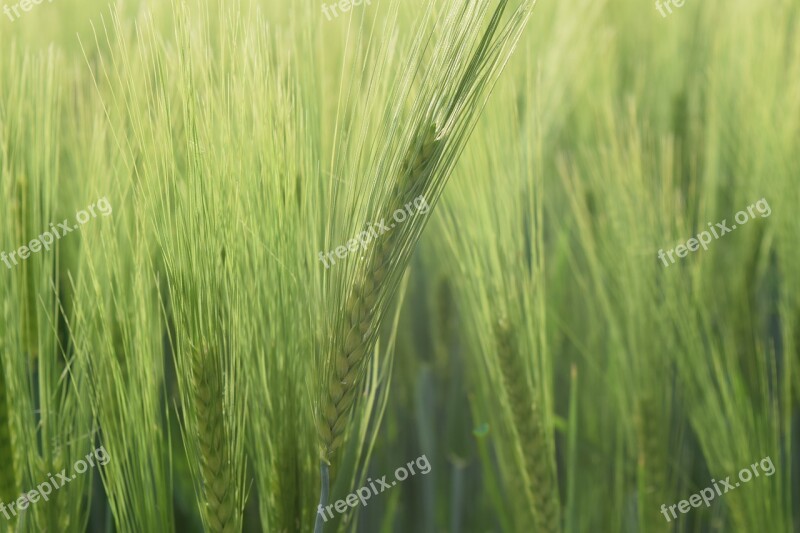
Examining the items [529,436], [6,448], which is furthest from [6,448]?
[529,436]

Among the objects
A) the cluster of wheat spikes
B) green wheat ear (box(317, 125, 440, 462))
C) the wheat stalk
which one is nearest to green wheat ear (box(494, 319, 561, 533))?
the cluster of wheat spikes

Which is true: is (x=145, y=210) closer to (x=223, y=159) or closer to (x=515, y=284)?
(x=223, y=159)

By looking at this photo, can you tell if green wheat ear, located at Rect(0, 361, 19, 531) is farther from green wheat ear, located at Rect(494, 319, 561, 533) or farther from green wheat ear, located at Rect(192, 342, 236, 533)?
green wheat ear, located at Rect(494, 319, 561, 533)

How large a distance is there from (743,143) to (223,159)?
1.07m

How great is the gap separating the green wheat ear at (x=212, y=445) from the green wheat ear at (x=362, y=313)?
0.29 feet

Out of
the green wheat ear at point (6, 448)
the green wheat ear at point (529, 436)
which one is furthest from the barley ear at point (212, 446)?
the green wheat ear at point (529, 436)

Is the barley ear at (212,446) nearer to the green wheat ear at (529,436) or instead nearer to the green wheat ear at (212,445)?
the green wheat ear at (212,445)

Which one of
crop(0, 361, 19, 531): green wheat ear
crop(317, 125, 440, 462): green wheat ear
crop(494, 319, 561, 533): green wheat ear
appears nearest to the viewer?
crop(317, 125, 440, 462): green wheat ear

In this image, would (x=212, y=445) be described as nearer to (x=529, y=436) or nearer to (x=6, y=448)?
(x=6, y=448)

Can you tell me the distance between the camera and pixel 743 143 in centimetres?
150

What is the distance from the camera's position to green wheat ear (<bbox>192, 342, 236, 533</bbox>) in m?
0.74

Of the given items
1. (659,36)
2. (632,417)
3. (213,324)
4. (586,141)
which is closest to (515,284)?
(632,417)

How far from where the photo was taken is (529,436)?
1.00 meters

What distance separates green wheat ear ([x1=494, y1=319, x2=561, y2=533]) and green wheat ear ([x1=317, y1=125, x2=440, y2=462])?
299mm
